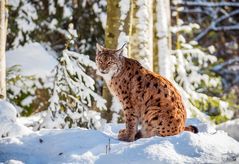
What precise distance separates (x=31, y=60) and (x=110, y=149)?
525 cm

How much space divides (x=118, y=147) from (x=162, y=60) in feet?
16.9

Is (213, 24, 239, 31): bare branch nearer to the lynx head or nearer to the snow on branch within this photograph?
the snow on branch

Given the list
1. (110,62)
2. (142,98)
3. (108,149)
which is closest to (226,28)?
(110,62)

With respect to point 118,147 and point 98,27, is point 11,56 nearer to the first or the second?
point 98,27

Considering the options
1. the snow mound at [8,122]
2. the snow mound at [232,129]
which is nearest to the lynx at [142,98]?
the snow mound at [8,122]

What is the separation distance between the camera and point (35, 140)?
244 inches

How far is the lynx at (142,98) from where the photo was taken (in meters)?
6.77

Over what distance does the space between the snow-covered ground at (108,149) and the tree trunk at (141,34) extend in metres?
3.24

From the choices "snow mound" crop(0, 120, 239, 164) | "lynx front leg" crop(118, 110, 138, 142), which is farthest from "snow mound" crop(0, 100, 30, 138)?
"lynx front leg" crop(118, 110, 138, 142)

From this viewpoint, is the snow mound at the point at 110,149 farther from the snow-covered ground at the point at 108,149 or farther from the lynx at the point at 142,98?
the lynx at the point at 142,98

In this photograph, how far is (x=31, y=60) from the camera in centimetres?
1088

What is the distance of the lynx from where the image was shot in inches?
267

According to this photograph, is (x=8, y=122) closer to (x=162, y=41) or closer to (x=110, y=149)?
(x=110, y=149)

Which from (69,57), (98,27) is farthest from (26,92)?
(98,27)
